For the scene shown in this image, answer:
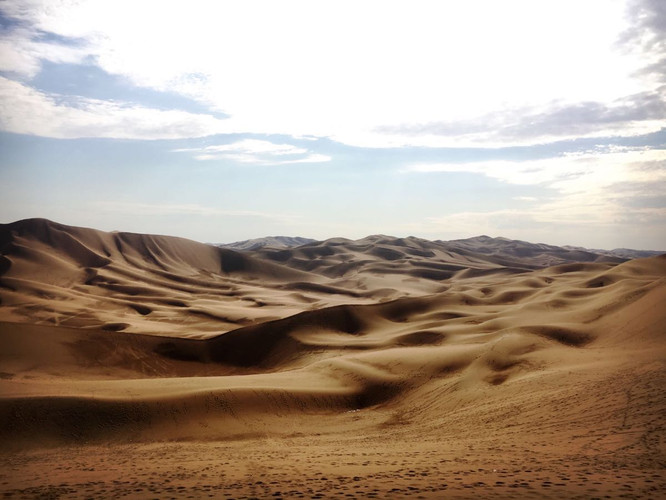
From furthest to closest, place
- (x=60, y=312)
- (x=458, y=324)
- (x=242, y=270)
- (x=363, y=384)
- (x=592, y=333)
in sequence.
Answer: (x=242, y=270) → (x=60, y=312) → (x=458, y=324) → (x=592, y=333) → (x=363, y=384)

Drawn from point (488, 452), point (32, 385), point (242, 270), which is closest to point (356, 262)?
point (242, 270)

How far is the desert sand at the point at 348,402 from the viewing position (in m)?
8.79

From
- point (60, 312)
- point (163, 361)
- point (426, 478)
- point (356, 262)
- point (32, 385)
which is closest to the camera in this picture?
point (426, 478)

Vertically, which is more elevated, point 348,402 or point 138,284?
point 138,284

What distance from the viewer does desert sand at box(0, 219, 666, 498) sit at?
879 centimetres

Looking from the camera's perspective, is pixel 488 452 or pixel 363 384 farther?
pixel 363 384

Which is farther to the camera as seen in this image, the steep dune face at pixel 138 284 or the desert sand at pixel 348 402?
the steep dune face at pixel 138 284

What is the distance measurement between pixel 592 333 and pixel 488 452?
1767cm

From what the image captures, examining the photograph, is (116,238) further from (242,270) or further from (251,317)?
(251,317)

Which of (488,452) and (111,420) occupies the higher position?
(488,452)

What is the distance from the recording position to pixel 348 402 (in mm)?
21344

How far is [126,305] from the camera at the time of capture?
2237 inches

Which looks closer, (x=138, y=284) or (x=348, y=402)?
(x=348, y=402)

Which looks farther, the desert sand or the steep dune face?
the steep dune face
